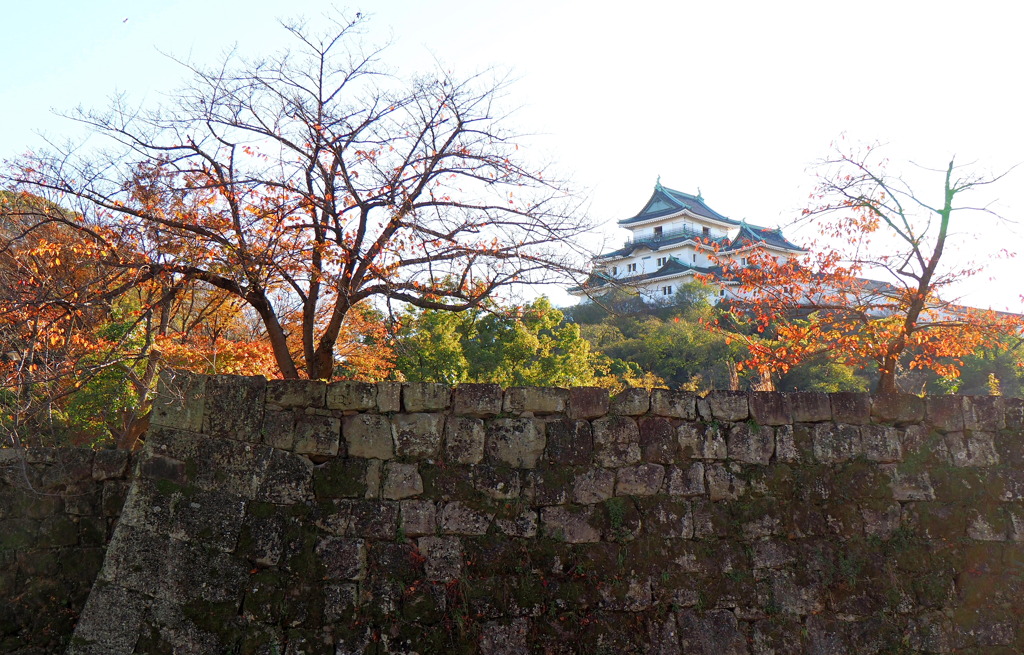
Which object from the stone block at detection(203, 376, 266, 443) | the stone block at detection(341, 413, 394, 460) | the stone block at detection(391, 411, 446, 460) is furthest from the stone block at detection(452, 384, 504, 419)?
the stone block at detection(203, 376, 266, 443)

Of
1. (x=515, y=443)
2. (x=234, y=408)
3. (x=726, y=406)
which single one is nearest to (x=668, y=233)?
(x=726, y=406)

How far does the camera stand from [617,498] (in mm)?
5586

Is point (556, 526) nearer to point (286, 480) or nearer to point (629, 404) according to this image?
point (629, 404)

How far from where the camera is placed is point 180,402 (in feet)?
17.1

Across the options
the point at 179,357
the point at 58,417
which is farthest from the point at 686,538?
the point at 58,417

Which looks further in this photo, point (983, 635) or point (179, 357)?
point (179, 357)

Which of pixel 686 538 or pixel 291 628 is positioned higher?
pixel 686 538

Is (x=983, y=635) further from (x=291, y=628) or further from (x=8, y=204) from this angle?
(x=8, y=204)

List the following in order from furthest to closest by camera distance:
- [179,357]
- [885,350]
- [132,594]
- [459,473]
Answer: [179,357]
[885,350]
[459,473]
[132,594]

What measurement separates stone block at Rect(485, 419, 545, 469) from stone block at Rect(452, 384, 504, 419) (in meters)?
0.10

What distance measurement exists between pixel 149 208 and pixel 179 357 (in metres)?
3.78

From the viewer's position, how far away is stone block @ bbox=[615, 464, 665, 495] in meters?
5.61

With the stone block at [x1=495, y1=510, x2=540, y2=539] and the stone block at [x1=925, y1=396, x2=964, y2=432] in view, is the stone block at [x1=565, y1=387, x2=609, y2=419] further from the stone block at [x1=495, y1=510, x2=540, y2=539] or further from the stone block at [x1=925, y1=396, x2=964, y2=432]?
the stone block at [x1=925, y1=396, x2=964, y2=432]

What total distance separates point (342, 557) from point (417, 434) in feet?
3.04
